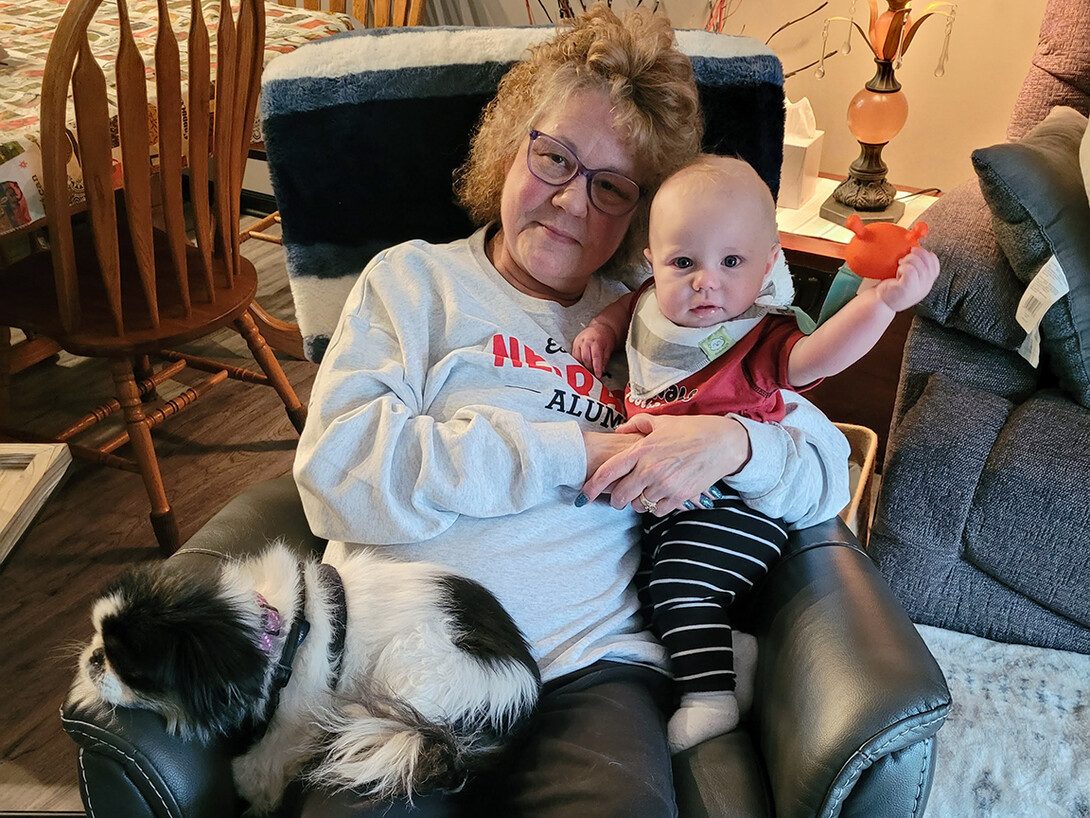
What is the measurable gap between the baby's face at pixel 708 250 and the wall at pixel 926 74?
143 cm

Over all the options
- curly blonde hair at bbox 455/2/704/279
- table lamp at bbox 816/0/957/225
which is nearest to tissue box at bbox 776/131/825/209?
table lamp at bbox 816/0/957/225

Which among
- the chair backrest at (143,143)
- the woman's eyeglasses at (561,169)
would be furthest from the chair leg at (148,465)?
the woman's eyeglasses at (561,169)

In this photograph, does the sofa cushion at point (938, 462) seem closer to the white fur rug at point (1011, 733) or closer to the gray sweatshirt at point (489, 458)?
the white fur rug at point (1011, 733)

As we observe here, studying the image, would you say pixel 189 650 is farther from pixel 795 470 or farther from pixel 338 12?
pixel 338 12

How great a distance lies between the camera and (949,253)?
5.39 ft

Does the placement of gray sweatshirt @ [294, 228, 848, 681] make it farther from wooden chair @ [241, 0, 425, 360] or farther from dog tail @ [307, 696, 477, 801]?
wooden chair @ [241, 0, 425, 360]

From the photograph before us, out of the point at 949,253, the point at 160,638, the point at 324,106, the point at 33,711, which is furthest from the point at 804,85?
the point at 33,711

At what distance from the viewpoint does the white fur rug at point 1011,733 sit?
4.86 ft

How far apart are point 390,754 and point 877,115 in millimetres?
1883

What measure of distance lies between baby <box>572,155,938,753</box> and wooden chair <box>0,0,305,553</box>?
111 cm

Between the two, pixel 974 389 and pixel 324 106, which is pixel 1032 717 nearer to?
pixel 974 389

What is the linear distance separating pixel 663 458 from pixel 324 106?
0.78m

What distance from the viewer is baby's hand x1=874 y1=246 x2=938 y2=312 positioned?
907 millimetres

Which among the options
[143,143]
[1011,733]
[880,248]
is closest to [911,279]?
[880,248]
